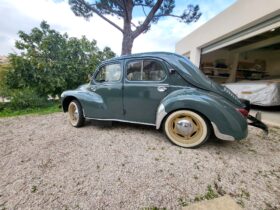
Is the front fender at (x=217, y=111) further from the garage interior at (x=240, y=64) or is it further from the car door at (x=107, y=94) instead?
the garage interior at (x=240, y=64)

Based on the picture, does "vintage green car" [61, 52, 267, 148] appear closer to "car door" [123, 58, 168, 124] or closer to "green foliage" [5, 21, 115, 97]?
"car door" [123, 58, 168, 124]

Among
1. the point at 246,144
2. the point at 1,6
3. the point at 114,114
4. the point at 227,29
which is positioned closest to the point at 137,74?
the point at 114,114

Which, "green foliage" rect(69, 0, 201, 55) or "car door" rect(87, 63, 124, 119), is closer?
"car door" rect(87, 63, 124, 119)

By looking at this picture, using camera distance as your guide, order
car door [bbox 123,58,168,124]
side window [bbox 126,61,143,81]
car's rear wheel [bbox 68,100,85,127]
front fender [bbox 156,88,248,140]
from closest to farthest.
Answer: front fender [bbox 156,88,248,140] < car door [bbox 123,58,168,124] < side window [bbox 126,61,143,81] < car's rear wheel [bbox 68,100,85,127]

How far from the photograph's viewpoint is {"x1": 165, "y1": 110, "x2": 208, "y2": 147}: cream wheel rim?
2271 millimetres

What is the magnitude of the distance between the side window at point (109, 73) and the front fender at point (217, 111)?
134 centimetres

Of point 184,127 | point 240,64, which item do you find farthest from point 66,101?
point 240,64

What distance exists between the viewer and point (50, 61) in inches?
243

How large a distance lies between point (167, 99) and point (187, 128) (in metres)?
0.56

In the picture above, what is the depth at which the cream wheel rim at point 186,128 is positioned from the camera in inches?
89.4

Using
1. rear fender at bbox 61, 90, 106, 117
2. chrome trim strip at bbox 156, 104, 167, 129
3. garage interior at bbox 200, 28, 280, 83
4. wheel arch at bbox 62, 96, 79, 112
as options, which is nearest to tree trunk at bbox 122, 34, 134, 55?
garage interior at bbox 200, 28, 280, 83

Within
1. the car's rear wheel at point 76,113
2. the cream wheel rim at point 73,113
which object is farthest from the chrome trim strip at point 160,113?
the cream wheel rim at point 73,113

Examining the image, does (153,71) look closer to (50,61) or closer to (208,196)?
(208,196)

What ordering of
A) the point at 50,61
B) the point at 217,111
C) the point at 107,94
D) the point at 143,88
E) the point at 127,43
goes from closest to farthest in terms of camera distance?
the point at 217,111
the point at 143,88
the point at 107,94
the point at 50,61
the point at 127,43
